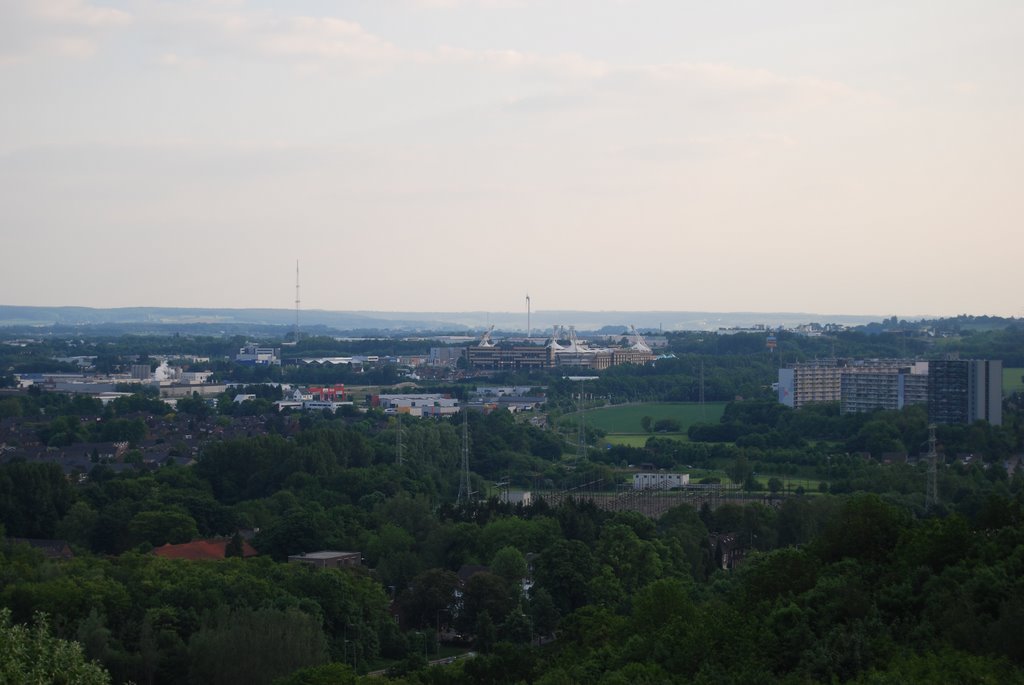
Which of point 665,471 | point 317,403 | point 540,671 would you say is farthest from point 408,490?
point 317,403

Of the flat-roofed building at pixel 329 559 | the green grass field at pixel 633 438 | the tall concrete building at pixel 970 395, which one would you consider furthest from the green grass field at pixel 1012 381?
the flat-roofed building at pixel 329 559

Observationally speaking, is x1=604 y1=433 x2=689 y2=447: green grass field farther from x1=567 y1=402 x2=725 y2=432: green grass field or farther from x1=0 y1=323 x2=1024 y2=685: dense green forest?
x1=0 y1=323 x2=1024 y2=685: dense green forest

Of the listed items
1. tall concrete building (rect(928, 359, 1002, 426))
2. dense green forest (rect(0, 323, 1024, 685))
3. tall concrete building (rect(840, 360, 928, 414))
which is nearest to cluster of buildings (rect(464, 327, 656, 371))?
tall concrete building (rect(840, 360, 928, 414))

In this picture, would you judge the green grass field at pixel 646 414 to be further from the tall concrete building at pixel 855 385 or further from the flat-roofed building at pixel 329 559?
the flat-roofed building at pixel 329 559

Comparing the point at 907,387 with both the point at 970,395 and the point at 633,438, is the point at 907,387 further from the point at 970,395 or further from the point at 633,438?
the point at 633,438

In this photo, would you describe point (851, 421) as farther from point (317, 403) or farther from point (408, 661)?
point (408, 661)

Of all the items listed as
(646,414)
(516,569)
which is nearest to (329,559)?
(516,569)
